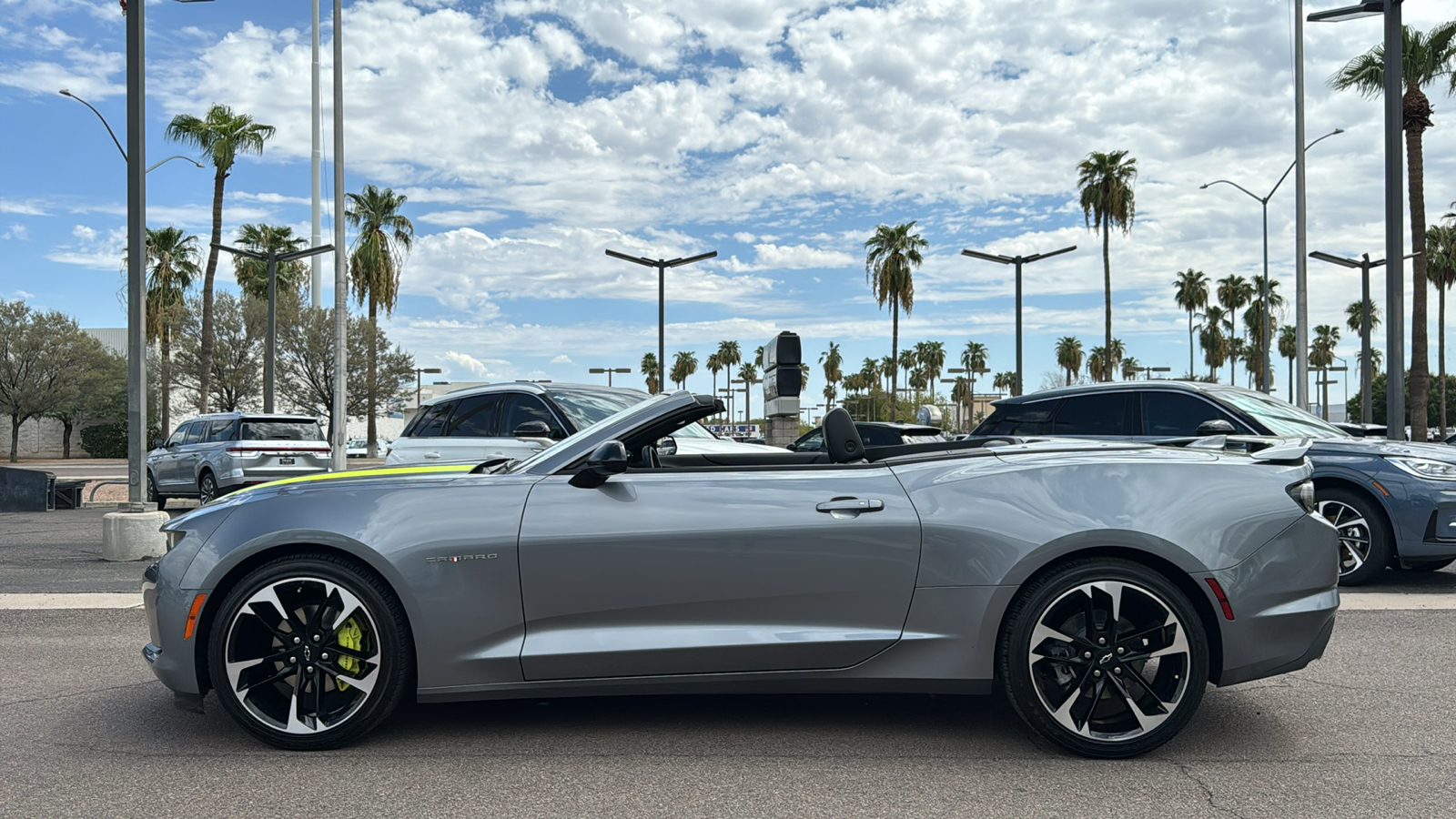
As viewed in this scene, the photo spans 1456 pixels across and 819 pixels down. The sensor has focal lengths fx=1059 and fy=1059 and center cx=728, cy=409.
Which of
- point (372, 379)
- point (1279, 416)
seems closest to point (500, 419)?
point (1279, 416)

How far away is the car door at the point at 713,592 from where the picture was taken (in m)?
3.92

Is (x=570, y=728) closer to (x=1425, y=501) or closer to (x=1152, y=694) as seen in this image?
(x=1152, y=694)

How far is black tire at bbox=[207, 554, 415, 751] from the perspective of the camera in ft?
13.0

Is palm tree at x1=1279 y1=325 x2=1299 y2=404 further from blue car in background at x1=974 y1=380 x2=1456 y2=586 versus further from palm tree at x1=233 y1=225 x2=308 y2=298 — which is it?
blue car in background at x1=974 y1=380 x2=1456 y2=586

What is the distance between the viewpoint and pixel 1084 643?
3910mm

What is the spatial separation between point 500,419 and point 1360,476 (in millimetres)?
7648

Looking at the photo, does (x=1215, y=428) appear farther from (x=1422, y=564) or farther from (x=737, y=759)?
(x=737, y=759)

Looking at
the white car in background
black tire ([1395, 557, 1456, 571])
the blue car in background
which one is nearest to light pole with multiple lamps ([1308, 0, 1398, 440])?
black tire ([1395, 557, 1456, 571])

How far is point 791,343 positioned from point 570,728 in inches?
525

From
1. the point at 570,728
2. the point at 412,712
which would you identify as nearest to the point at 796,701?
the point at 570,728

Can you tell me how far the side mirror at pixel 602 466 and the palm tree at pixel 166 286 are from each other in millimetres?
46676

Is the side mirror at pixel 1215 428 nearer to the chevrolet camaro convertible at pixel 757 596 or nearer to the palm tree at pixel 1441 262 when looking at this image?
the chevrolet camaro convertible at pixel 757 596

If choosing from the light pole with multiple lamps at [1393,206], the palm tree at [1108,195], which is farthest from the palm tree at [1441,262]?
the light pole with multiple lamps at [1393,206]

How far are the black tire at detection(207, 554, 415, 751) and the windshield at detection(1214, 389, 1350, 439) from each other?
7.46 meters
